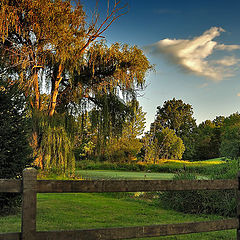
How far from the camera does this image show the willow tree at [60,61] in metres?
13.4

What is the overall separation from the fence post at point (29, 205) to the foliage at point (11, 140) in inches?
182

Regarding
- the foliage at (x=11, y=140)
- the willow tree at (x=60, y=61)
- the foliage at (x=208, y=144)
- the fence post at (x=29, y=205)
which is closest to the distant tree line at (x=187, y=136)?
the foliage at (x=208, y=144)

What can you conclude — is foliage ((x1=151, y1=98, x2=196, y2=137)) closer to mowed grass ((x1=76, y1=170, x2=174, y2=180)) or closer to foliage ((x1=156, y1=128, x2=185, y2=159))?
foliage ((x1=156, y1=128, x2=185, y2=159))

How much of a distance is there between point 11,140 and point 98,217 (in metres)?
2.93

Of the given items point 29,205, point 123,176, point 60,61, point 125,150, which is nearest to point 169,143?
point 125,150

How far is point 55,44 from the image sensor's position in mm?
13562

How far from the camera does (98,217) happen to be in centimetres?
777

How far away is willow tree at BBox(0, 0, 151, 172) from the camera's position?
13.4 meters

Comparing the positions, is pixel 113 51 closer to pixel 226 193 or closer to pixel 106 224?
pixel 226 193

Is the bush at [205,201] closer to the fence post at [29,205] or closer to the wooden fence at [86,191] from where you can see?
the wooden fence at [86,191]

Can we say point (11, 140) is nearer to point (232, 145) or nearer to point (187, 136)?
point (232, 145)

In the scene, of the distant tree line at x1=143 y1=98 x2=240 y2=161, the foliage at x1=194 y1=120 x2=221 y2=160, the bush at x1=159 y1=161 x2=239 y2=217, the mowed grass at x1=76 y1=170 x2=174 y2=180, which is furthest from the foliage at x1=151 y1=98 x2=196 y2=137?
the bush at x1=159 y1=161 x2=239 y2=217

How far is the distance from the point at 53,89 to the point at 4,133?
7947 millimetres

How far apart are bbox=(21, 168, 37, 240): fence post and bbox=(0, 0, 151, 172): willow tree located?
422 inches
